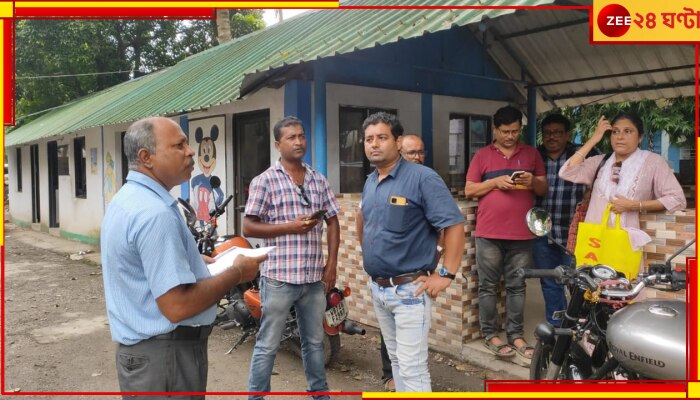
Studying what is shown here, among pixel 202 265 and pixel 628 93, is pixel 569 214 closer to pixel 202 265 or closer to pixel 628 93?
pixel 202 265

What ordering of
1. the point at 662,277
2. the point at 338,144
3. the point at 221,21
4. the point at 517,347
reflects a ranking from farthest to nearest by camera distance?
the point at 221,21 → the point at 338,144 → the point at 517,347 → the point at 662,277

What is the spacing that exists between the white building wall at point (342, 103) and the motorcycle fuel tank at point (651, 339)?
455 cm

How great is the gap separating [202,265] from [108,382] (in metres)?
2.71

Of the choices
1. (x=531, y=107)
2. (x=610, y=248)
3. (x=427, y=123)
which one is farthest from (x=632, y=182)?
→ (x=531, y=107)

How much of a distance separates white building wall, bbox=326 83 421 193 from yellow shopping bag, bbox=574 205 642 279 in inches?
150

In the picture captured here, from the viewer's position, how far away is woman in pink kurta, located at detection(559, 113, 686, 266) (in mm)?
3441

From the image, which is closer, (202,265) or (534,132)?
(202,265)

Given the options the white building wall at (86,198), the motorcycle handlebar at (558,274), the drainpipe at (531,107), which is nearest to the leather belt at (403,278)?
the motorcycle handlebar at (558,274)

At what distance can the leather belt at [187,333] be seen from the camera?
206 centimetres

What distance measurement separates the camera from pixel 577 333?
8.79 feet

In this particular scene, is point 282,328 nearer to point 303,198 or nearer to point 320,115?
point 303,198

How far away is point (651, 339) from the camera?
7.04 feet

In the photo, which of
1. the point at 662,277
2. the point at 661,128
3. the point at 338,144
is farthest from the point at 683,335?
the point at 661,128

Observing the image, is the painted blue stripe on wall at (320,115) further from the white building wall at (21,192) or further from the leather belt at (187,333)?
the white building wall at (21,192)
